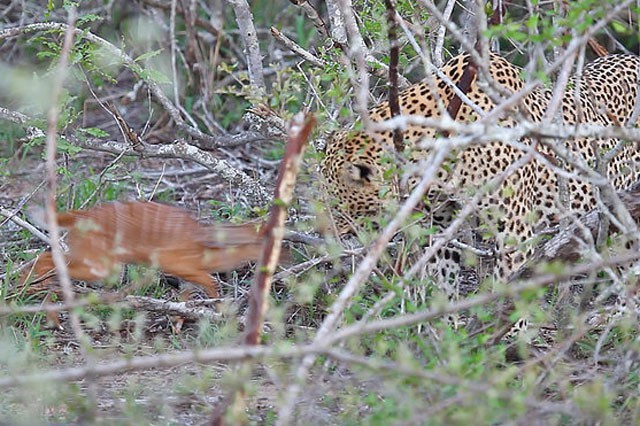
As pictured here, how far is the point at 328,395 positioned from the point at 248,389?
3.14 ft

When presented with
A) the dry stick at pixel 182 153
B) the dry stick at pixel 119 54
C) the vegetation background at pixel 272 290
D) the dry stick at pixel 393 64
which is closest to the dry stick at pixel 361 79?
the vegetation background at pixel 272 290

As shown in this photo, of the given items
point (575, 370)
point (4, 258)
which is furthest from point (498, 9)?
point (4, 258)

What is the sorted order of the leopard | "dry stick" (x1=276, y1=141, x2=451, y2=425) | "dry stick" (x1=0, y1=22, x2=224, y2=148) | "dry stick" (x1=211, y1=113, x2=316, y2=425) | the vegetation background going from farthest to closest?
"dry stick" (x1=0, y1=22, x2=224, y2=148) < the leopard < "dry stick" (x1=211, y1=113, x2=316, y2=425) < the vegetation background < "dry stick" (x1=276, y1=141, x2=451, y2=425)

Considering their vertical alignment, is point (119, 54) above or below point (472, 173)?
above

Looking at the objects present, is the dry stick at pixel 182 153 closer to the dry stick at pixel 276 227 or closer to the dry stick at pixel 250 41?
the dry stick at pixel 250 41

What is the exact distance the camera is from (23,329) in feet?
17.8

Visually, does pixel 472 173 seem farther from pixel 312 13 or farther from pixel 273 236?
pixel 273 236

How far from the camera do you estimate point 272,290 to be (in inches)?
231

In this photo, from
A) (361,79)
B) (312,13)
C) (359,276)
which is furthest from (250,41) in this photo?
(359,276)

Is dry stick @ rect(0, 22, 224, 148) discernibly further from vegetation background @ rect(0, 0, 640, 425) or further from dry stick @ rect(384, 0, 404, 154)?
dry stick @ rect(384, 0, 404, 154)

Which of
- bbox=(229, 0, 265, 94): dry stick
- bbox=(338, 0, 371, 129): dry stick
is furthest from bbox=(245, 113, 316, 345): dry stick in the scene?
bbox=(229, 0, 265, 94): dry stick

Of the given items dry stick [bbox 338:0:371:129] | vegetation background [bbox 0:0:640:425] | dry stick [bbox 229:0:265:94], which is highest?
dry stick [bbox 338:0:371:129]

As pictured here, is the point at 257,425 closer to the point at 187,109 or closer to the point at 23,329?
the point at 23,329

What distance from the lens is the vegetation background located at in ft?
11.1
